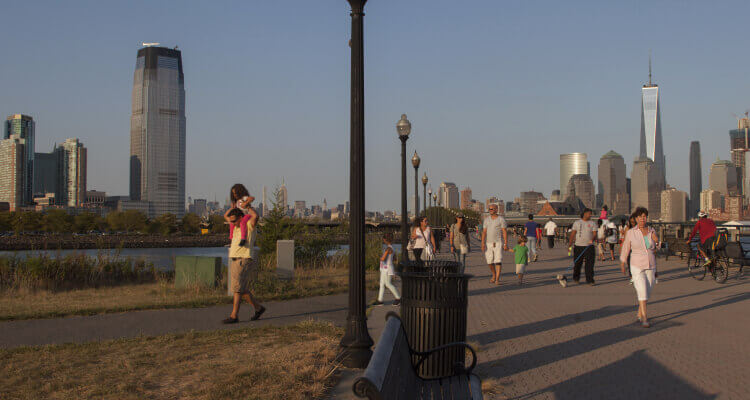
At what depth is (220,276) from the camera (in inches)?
530

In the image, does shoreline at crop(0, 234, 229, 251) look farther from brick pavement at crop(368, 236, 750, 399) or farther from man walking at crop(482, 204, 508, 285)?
brick pavement at crop(368, 236, 750, 399)

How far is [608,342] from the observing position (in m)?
7.54

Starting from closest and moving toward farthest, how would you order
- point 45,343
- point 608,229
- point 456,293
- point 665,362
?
point 456,293, point 665,362, point 45,343, point 608,229

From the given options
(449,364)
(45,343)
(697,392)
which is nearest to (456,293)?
(449,364)

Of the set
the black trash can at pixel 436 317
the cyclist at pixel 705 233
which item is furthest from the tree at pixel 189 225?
the black trash can at pixel 436 317

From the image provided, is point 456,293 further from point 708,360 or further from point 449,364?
point 708,360

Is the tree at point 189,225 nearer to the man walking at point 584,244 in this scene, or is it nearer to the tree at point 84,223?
the tree at point 84,223

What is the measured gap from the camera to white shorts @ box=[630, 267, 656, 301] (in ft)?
29.0

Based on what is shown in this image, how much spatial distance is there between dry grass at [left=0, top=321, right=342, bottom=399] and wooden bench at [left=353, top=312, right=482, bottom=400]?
51.3 inches

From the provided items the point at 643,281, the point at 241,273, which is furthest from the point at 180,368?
the point at 643,281

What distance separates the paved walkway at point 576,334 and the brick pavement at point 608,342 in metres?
0.01

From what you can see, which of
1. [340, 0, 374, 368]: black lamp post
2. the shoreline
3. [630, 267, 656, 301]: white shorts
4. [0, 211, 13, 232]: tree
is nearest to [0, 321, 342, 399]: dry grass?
[340, 0, 374, 368]: black lamp post

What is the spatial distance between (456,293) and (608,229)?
19763 mm

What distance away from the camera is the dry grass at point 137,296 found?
9789 millimetres
